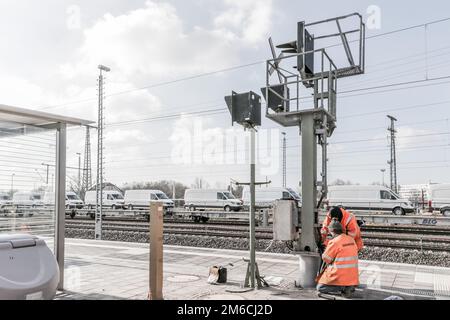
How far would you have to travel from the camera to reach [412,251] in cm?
1131

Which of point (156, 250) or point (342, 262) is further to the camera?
point (342, 262)

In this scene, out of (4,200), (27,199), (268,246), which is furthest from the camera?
(268,246)

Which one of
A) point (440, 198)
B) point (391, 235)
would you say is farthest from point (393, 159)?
point (391, 235)

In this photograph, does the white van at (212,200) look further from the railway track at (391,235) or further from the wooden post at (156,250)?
the wooden post at (156,250)

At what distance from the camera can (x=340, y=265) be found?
637 centimetres

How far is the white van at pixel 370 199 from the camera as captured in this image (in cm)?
2886

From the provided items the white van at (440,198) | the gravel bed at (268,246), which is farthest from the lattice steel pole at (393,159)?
the gravel bed at (268,246)

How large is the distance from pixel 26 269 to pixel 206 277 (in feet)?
12.7

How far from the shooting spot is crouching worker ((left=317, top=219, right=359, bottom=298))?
6.36 meters

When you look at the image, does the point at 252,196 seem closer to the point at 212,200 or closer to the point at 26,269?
the point at 26,269

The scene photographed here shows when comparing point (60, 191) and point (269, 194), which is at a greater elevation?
point (60, 191)

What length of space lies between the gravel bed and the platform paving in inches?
31.3
